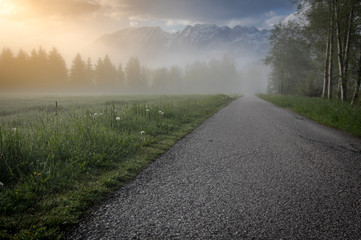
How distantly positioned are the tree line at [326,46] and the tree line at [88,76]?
4609 centimetres

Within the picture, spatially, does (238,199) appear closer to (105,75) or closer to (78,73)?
(78,73)

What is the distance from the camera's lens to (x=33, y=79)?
48156mm

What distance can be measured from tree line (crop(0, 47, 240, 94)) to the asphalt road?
57791mm

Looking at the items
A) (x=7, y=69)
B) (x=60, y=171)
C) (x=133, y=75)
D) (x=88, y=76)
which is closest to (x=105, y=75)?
(x=88, y=76)

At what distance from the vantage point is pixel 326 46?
18.3m

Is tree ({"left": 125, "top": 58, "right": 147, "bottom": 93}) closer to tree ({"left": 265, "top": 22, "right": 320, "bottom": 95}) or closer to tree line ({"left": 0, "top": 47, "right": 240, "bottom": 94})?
tree line ({"left": 0, "top": 47, "right": 240, "bottom": 94})

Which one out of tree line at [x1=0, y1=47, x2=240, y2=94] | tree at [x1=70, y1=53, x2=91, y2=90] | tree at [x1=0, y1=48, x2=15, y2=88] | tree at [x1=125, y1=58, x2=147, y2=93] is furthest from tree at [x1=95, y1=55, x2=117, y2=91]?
tree at [x1=0, y1=48, x2=15, y2=88]

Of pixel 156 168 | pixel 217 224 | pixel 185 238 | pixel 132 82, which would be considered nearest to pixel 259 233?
pixel 217 224

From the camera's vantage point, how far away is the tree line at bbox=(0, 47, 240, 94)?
47.0 meters

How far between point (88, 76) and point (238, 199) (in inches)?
2471

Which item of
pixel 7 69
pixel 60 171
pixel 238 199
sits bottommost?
pixel 238 199

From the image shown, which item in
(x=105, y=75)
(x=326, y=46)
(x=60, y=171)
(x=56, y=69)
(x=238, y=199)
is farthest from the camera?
(x=105, y=75)

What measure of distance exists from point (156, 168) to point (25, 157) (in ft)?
7.92

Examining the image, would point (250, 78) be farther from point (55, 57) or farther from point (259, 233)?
point (259, 233)
